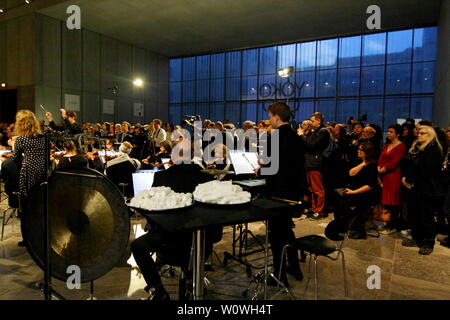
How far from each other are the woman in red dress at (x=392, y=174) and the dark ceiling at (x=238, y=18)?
21.3 feet

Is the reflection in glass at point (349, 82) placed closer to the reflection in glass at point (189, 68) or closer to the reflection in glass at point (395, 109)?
the reflection in glass at point (395, 109)

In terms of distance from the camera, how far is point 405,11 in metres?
10.7

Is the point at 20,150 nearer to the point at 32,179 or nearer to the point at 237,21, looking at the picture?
the point at 32,179

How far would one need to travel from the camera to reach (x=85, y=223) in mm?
2480

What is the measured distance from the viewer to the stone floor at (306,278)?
10.5 feet

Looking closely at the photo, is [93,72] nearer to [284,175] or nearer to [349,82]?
[349,82]

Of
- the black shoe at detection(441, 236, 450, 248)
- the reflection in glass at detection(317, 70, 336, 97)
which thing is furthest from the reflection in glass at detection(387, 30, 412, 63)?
the black shoe at detection(441, 236, 450, 248)

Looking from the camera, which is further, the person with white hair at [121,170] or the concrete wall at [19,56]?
the concrete wall at [19,56]

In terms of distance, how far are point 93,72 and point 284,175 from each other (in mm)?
13016

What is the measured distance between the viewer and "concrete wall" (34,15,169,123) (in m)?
12.4

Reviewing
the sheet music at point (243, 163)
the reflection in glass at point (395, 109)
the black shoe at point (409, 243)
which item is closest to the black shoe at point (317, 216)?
the black shoe at point (409, 243)

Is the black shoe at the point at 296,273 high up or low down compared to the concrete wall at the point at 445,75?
down

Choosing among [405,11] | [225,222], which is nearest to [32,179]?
[225,222]

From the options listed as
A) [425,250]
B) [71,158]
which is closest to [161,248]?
[71,158]
